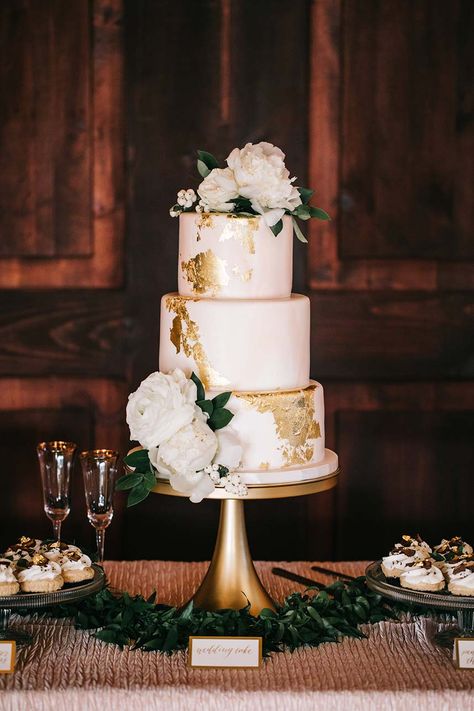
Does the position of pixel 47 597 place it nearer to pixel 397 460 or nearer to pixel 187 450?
pixel 187 450

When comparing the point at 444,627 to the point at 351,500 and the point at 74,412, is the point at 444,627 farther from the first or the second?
the point at 74,412

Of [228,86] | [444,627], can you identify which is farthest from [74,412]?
[444,627]

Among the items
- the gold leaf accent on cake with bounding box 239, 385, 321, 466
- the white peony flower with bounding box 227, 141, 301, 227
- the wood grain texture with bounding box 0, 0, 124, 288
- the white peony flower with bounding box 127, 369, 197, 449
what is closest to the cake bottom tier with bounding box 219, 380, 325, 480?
the gold leaf accent on cake with bounding box 239, 385, 321, 466

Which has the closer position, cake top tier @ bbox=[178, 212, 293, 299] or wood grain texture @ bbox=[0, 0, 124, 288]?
cake top tier @ bbox=[178, 212, 293, 299]

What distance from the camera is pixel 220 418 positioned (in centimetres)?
171

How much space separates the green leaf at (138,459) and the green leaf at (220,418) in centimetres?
12

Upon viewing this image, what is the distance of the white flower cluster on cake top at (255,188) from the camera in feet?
5.79

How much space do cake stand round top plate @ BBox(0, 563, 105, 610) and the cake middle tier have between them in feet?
1.34

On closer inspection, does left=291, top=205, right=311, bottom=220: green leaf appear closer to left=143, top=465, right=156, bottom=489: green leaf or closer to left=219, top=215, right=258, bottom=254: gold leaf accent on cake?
left=219, top=215, right=258, bottom=254: gold leaf accent on cake

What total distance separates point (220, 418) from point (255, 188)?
41cm

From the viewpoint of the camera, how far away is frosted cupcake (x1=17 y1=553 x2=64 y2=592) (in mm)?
1658

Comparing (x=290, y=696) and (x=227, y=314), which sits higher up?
(x=227, y=314)

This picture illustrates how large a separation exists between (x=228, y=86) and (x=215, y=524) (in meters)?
1.31

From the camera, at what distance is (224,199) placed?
1804 mm
